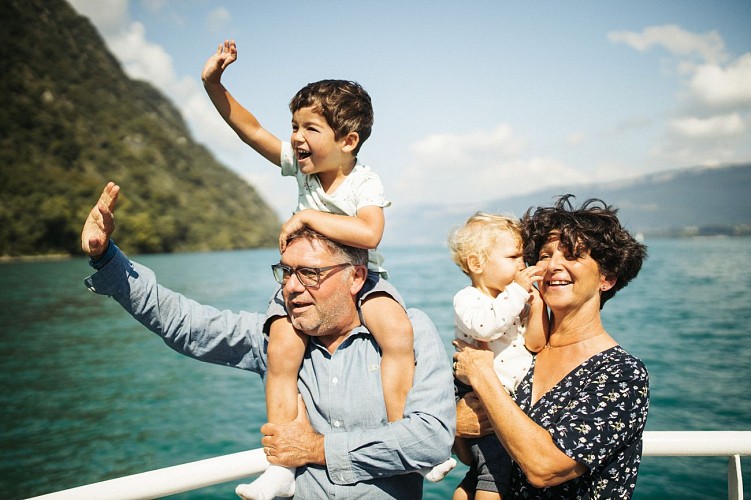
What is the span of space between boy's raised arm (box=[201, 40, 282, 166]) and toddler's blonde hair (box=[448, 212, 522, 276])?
3.22 ft

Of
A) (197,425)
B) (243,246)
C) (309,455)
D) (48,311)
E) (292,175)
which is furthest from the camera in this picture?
(243,246)

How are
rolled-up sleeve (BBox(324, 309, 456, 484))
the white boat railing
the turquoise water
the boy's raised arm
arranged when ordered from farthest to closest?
the turquoise water → the boy's raised arm → rolled-up sleeve (BBox(324, 309, 456, 484)) → the white boat railing

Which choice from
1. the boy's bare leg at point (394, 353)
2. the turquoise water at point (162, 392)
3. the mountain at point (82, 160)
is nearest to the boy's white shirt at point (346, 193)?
the boy's bare leg at point (394, 353)

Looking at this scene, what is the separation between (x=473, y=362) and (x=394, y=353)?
0.34 m

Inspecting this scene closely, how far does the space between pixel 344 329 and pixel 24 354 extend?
23399mm

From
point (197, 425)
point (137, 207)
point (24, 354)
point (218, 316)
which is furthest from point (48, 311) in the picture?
point (137, 207)

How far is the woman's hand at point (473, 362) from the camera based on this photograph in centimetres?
221

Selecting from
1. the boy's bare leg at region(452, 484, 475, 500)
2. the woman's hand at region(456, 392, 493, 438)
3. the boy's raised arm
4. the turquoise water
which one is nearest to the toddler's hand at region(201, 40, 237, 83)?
the boy's raised arm

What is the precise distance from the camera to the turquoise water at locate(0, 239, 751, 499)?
11312mm

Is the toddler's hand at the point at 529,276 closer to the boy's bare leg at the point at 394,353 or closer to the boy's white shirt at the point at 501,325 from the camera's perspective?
the boy's white shirt at the point at 501,325

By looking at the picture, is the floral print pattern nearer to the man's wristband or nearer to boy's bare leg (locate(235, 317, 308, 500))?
boy's bare leg (locate(235, 317, 308, 500))

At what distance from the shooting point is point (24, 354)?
827 inches

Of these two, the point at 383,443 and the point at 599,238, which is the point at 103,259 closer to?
the point at 383,443

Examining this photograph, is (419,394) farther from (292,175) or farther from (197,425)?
(197,425)
